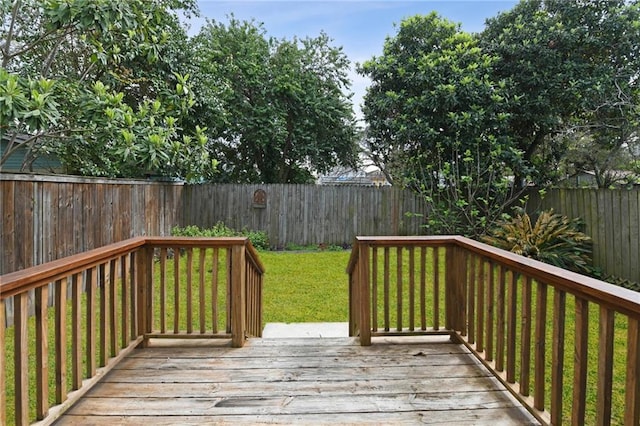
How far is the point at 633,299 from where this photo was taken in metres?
1.37

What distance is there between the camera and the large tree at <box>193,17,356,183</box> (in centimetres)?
1162

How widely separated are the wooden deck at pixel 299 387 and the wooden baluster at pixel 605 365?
566mm

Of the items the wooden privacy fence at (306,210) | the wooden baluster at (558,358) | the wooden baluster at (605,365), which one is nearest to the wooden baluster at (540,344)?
the wooden baluster at (558,358)

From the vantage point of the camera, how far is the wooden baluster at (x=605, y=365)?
1.48 meters

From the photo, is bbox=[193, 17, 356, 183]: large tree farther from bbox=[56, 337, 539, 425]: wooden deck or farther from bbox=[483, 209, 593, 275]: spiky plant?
bbox=[56, 337, 539, 425]: wooden deck

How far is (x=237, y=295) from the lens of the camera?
114 inches

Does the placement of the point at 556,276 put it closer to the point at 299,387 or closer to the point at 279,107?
the point at 299,387

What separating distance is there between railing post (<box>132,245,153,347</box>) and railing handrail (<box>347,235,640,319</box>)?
4.98ft

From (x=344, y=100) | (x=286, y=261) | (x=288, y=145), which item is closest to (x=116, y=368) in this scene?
(x=286, y=261)

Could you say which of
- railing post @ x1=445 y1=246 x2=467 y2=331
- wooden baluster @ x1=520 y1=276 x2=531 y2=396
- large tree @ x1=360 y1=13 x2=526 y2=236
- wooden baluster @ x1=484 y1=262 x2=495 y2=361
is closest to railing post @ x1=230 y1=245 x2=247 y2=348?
railing post @ x1=445 y1=246 x2=467 y2=331

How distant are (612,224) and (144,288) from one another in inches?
237

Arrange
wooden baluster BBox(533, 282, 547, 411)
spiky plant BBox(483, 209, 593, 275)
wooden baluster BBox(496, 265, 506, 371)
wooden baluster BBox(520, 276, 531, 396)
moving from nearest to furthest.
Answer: wooden baluster BBox(533, 282, 547, 411) → wooden baluster BBox(520, 276, 531, 396) → wooden baluster BBox(496, 265, 506, 371) → spiky plant BBox(483, 209, 593, 275)

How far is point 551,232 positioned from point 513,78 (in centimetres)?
326

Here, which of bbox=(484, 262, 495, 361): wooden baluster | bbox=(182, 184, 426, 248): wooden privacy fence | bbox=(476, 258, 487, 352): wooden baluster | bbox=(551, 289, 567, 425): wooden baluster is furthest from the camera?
bbox=(182, 184, 426, 248): wooden privacy fence
